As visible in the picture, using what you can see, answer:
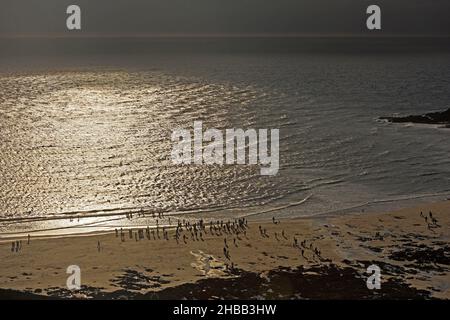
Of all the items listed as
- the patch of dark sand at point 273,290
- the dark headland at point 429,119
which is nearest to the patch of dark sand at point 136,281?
the patch of dark sand at point 273,290

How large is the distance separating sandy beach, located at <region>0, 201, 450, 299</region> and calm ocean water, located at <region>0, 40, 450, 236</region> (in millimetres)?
3746

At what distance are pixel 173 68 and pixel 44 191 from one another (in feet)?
325

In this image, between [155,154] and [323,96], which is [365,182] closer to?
[155,154]

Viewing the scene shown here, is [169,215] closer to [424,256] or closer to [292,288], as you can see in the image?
[292,288]

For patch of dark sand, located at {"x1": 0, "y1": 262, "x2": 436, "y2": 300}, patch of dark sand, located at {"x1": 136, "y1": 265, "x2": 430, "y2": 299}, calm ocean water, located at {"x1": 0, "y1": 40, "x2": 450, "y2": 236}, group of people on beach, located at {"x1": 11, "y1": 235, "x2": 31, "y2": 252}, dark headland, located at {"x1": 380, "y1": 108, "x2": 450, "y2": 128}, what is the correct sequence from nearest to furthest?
patch of dark sand, located at {"x1": 0, "y1": 262, "x2": 436, "y2": 300}, patch of dark sand, located at {"x1": 136, "y1": 265, "x2": 430, "y2": 299}, group of people on beach, located at {"x1": 11, "y1": 235, "x2": 31, "y2": 252}, calm ocean water, located at {"x1": 0, "y1": 40, "x2": 450, "y2": 236}, dark headland, located at {"x1": 380, "y1": 108, "x2": 450, "y2": 128}

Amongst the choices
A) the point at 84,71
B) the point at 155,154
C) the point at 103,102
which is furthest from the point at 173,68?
the point at 155,154

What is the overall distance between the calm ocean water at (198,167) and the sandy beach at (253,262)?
3746 mm

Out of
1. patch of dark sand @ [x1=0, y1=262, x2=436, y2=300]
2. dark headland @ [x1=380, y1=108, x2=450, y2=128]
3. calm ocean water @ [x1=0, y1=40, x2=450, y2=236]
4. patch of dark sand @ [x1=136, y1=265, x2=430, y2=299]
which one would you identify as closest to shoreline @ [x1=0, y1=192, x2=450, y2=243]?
calm ocean water @ [x1=0, y1=40, x2=450, y2=236]

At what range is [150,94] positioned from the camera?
89375 millimetres

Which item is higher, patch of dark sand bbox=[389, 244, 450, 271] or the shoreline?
the shoreline

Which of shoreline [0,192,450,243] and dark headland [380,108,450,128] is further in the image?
dark headland [380,108,450,128]

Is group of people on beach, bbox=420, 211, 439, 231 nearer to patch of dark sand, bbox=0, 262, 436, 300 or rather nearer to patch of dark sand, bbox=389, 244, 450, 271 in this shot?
patch of dark sand, bbox=389, 244, 450, 271

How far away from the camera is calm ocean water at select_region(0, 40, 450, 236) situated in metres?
38.8

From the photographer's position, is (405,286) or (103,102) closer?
(405,286)
